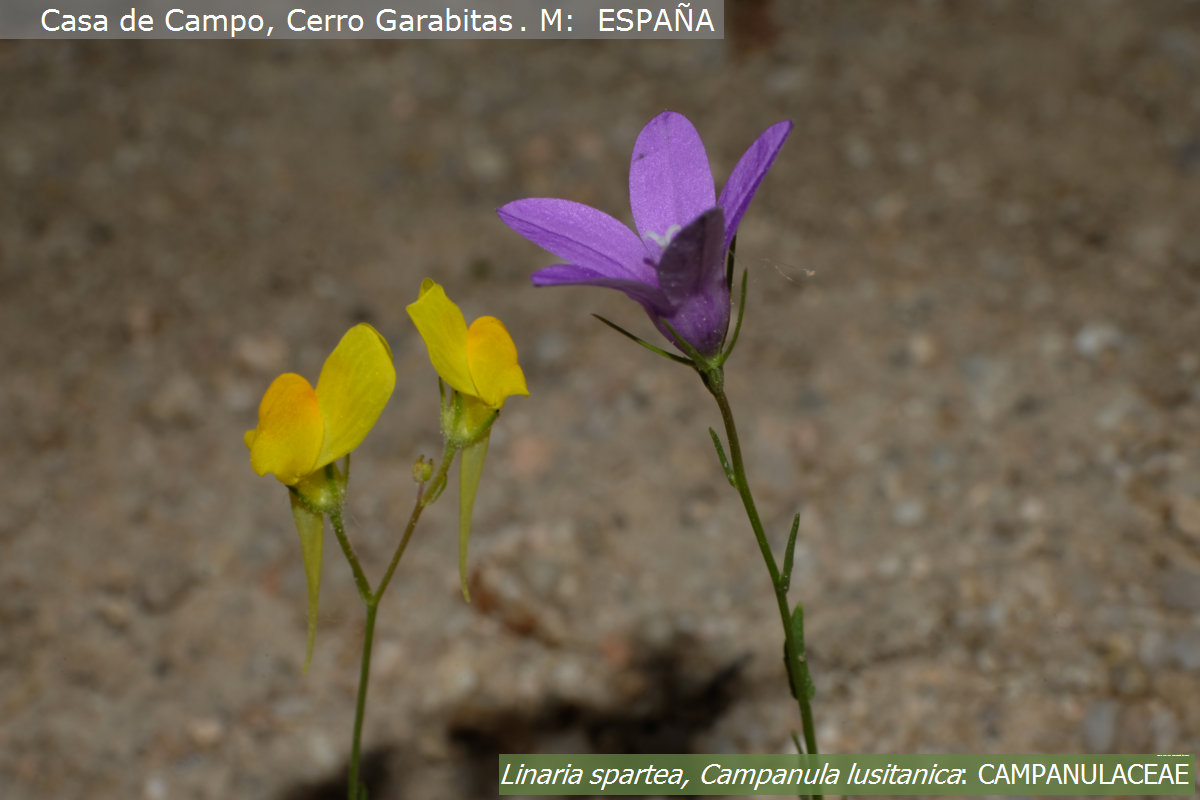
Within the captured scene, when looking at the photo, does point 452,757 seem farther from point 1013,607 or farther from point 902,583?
point 1013,607

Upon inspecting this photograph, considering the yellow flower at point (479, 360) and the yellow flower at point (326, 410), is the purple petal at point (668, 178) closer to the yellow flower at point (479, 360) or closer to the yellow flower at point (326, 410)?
the yellow flower at point (479, 360)

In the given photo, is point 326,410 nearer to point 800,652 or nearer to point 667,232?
point 667,232

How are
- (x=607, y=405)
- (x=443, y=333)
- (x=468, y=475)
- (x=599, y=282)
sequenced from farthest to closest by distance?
(x=607, y=405), (x=468, y=475), (x=443, y=333), (x=599, y=282)

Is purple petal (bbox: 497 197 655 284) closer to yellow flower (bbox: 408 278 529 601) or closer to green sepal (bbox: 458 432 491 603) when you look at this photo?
yellow flower (bbox: 408 278 529 601)

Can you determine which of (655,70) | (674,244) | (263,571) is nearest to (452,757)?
(263,571)

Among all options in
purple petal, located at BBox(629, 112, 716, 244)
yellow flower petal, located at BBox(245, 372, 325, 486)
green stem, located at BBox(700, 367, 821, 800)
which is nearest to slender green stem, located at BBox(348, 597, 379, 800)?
Answer: yellow flower petal, located at BBox(245, 372, 325, 486)

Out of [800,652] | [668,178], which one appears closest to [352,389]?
[668,178]
